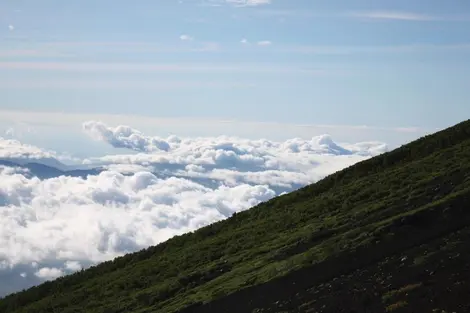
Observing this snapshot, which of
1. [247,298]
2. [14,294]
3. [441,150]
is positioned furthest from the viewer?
[14,294]

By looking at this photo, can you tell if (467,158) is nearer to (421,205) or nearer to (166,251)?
(421,205)

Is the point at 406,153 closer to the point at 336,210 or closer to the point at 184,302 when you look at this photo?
the point at 336,210

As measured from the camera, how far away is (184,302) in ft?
106

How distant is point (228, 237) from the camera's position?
161ft

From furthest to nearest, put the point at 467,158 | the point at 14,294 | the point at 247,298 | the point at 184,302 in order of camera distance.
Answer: the point at 14,294, the point at 467,158, the point at 184,302, the point at 247,298

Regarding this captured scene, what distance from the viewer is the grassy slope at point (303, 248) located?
28091 mm

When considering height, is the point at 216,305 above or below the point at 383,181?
below

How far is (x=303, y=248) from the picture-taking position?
3406cm

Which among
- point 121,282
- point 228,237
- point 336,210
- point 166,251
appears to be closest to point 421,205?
point 336,210

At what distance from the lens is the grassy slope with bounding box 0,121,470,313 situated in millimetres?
28091

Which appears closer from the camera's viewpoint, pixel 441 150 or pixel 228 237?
pixel 228 237

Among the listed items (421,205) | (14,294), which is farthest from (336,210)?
(14,294)

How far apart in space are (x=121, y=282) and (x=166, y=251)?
9.95m

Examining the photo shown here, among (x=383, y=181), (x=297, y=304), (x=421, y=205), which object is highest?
(x=383, y=181)
